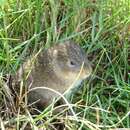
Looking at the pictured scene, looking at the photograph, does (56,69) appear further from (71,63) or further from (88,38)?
(88,38)

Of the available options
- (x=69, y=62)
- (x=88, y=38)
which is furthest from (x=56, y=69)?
(x=88, y=38)

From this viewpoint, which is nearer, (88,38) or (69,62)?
(69,62)

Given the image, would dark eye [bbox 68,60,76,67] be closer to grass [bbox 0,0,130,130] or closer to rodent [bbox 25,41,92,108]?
rodent [bbox 25,41,92,108]

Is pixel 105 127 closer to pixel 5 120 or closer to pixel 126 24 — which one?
pixel 5 120

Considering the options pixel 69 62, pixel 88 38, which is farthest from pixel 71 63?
pixel 88 38

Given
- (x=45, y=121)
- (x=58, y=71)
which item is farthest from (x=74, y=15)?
(x=45, y=121)

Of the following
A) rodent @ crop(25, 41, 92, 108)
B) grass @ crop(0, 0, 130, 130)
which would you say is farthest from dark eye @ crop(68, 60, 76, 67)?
grass @ crop(0, 0, 130, 130)

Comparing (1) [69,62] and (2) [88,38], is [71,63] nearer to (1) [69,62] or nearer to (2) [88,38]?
(1) [69,62]

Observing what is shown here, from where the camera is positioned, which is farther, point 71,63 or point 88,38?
point 88,38
